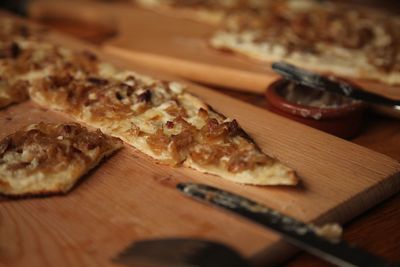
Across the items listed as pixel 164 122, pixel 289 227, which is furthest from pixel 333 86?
pixel 289 227

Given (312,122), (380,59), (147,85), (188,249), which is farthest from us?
(380,59)

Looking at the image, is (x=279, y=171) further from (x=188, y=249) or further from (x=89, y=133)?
(x=89, y=133)

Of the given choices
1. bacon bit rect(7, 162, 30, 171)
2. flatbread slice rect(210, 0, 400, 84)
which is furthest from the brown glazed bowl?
bacon bit rect(7, 162, 30, 171)

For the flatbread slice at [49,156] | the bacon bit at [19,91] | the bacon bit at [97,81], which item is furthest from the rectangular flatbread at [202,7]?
the flatbread slice at [49,156]

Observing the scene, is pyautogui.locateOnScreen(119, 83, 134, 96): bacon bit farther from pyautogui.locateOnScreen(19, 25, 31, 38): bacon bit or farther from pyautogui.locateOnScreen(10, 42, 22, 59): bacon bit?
pyautogui.locateOnScreen(19, 25, 31, 38): bacon bit

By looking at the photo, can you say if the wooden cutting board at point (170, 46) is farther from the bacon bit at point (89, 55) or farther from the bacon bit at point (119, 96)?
the bacon bit at point (119, 96)

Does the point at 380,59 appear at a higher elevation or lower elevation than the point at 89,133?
higher

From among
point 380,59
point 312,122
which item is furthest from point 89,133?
point 380,59
